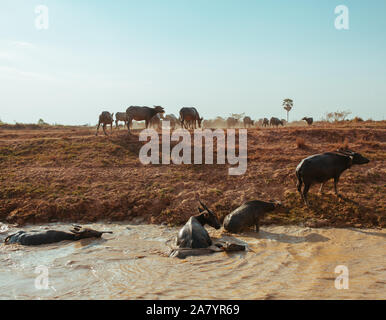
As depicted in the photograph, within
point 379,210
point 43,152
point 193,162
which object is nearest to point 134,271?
point 379,210

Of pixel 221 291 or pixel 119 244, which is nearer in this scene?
pixel 221 291

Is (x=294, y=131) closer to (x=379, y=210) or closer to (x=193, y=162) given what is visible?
(x=193, y=162)

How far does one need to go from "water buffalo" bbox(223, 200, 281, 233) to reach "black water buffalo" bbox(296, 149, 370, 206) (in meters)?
1.62

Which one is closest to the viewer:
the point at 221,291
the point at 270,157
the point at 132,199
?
the point at 221,291

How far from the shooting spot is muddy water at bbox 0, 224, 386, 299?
5.45 m

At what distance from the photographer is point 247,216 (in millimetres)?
9055

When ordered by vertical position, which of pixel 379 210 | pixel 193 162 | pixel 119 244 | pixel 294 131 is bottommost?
pixel 119 244

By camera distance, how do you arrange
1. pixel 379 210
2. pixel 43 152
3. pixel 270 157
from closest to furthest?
pixel 379 210
pixel 270 157
pixel 43 152

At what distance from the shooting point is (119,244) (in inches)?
332
